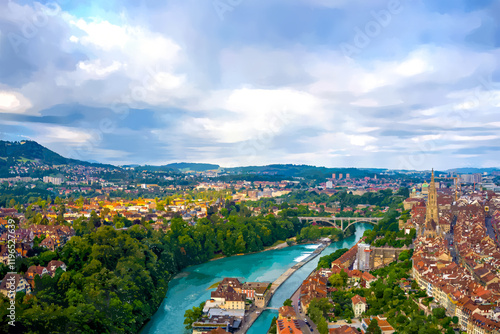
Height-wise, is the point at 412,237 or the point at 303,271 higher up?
the point at 412,237

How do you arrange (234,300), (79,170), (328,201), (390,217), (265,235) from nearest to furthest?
1. (234,300)
2. (265,235)
3. (390,217)
4. (328,201)
5. (79,170)

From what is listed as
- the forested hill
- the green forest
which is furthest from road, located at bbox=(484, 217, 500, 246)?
the forested hill

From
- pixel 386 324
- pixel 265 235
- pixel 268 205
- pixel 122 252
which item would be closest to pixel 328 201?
pixel 268 205

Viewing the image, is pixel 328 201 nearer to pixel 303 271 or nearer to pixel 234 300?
pixel 303 271

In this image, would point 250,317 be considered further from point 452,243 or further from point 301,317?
point 452,243

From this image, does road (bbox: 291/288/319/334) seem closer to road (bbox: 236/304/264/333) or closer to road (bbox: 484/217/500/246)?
road (bbox: 236/304/264/333)

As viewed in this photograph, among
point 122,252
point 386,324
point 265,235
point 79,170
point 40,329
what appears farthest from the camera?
point 79,170
